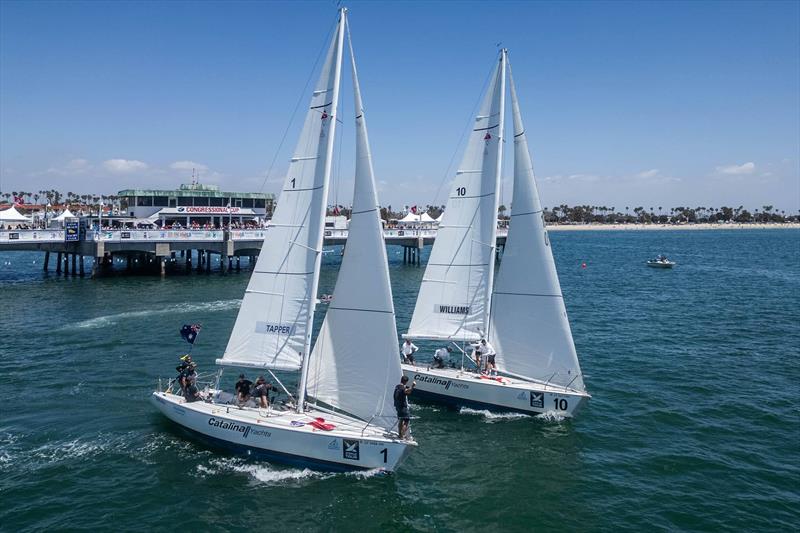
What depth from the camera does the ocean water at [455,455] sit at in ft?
50.2

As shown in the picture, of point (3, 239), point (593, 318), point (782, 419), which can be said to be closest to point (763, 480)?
point (782, 419)

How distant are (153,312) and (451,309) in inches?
1011

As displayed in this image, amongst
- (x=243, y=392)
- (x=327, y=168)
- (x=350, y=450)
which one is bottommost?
(x=350, y=450)

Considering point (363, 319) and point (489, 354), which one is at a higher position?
point (363, 319)

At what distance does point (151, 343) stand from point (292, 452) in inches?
726

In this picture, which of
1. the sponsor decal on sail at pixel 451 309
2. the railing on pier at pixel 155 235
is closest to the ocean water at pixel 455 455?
the sponsor decal on sail at pixel 451 309

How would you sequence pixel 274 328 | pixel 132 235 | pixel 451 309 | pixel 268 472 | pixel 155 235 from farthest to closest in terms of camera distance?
1. pixel 155 235
2. pixel 132 235
3. pixel 451 309
4. pixel 274 328
5. pixel 268 472

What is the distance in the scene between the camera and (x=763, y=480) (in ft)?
57.9

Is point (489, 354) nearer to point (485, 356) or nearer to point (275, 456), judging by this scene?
point (485, 356)

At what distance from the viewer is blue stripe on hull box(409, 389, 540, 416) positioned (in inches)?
886

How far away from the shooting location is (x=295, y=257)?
1823cm

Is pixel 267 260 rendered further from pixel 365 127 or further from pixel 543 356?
pixel 543 356

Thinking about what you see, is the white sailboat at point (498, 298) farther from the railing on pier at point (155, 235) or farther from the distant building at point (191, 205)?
→ the distant building at point (191, 205)

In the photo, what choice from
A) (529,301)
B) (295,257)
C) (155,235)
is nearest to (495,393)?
(529,301)
